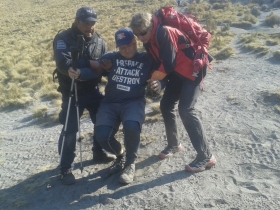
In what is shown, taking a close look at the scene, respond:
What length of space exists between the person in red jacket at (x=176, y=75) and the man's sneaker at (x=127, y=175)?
731 millimetres

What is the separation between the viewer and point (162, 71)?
3881 mm

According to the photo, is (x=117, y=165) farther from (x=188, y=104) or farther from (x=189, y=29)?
(x=189, y=29)

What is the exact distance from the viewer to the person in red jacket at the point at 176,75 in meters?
3.72

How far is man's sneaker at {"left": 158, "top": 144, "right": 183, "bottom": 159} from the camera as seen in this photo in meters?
4.70

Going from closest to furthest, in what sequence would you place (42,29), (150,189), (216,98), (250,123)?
(150,189) < (250,123) < (216,98) < (42,29)

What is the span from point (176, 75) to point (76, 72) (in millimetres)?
1240

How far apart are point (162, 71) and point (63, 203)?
1.98 metres

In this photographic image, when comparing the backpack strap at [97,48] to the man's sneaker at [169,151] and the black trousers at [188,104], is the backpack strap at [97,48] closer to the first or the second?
the black trousers at [188,104]

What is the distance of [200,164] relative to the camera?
167 inches

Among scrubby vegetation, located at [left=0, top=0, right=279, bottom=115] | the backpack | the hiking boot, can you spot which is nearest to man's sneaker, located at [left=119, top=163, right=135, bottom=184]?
the hiking boot

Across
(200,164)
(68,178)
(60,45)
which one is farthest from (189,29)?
(68,178)

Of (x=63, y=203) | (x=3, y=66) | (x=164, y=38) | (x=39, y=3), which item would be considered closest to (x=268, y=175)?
(x=164, y=38)

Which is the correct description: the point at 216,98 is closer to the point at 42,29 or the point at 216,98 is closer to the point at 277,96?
the point at 277,96

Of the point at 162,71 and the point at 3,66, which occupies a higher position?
the point at 162,71
